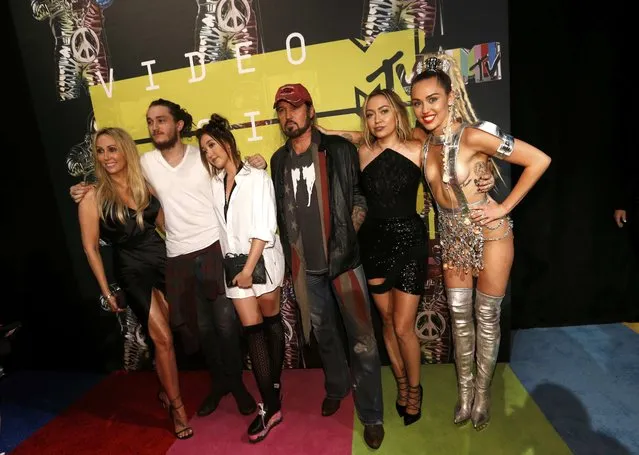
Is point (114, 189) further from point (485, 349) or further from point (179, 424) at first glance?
point (485, 349)

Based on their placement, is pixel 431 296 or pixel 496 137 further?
pixel 431 296

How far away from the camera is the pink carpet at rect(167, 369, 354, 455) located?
8.26 ft

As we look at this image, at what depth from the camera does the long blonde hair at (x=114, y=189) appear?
2.59 meters

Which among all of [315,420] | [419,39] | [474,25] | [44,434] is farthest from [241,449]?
[474,25]

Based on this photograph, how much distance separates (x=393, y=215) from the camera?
7.84 ft

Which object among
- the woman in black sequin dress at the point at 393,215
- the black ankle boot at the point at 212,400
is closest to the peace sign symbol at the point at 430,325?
the woman in black sequin dress at the point at 393,215

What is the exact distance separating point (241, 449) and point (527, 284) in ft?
8.75

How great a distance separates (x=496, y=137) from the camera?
2117mm

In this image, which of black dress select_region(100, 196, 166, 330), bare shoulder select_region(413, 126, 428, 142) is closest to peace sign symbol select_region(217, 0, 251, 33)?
black dress select_region(100, 196, 166, 330)

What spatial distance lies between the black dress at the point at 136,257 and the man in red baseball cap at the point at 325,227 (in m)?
0.91

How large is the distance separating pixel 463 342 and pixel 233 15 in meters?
2.72

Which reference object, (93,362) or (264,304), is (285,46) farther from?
(93,362)

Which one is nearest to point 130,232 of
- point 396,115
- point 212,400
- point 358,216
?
point 212,400

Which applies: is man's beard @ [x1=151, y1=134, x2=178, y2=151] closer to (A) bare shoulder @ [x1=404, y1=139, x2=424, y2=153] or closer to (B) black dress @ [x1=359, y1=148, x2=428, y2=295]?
(B) black dress @ [x1=359, y1=148, x2=428, y2=295]
